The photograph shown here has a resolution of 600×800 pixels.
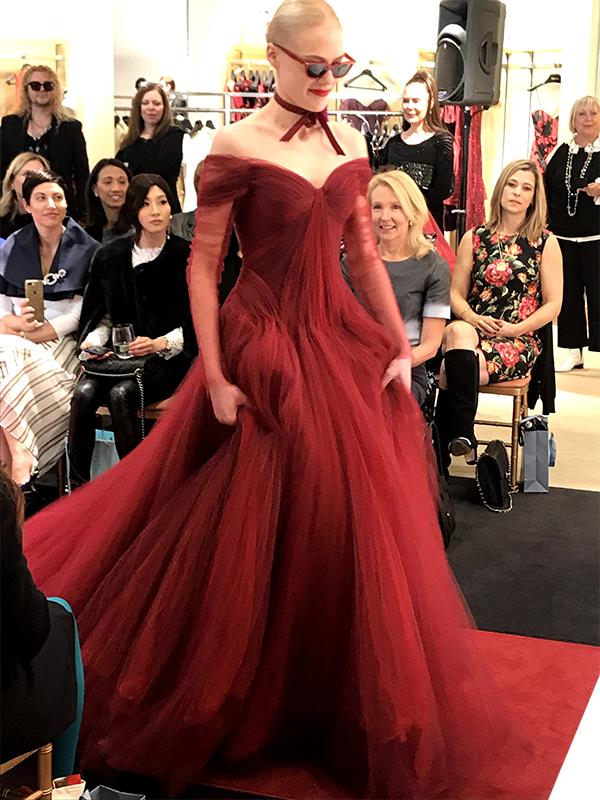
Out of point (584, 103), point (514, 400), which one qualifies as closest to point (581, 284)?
point (584, 103)

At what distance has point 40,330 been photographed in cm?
411

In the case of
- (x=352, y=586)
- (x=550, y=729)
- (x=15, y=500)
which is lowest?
(x=550, y=729)

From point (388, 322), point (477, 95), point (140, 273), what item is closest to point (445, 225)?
point (477, 95)

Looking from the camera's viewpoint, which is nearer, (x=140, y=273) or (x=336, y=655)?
(x=336, y=655)

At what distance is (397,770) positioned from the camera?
1.98 meters

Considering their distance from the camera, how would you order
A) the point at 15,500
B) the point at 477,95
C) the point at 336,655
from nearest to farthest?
the point at 15,500, the point at 336,655, the point at 477,95

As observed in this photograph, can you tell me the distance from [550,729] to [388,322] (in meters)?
0.97

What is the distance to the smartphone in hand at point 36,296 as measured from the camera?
3.92 metres

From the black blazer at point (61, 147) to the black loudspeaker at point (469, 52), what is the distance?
7.20ft

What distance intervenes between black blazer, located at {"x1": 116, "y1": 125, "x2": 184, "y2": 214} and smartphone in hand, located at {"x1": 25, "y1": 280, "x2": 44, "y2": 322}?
1.95 m

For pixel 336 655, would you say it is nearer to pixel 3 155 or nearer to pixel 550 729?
pixel 550 729

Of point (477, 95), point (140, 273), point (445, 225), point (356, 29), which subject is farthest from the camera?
point (356, 29)

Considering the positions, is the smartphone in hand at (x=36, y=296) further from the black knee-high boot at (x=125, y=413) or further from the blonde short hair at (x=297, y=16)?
the blonde short hair at (x=297, y=16)

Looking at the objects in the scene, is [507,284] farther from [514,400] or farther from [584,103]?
Result: [584,103]
